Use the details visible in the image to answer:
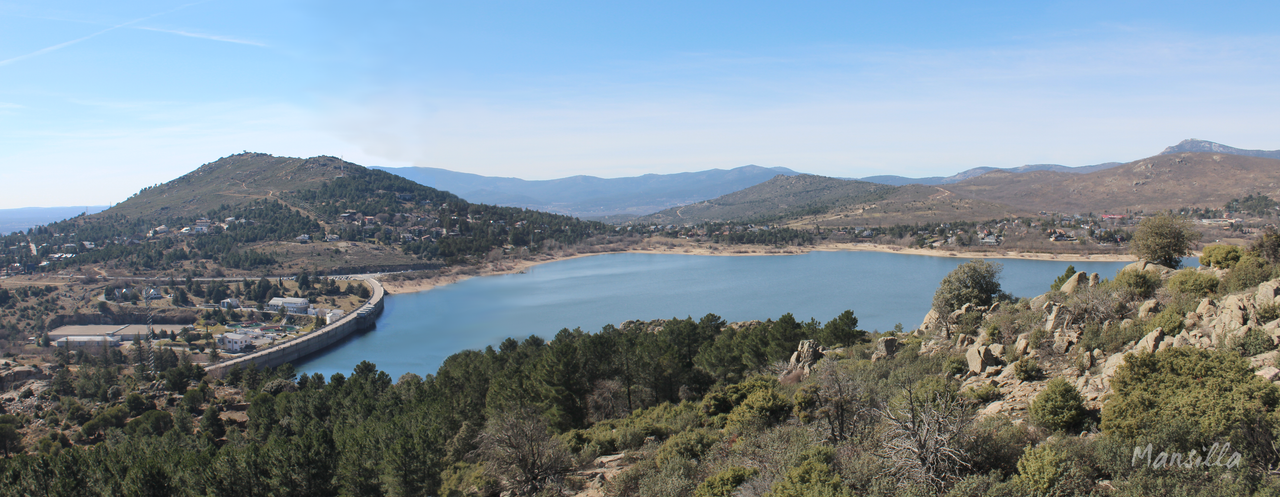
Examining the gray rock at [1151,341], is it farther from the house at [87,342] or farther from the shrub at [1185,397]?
the house at [87,342]

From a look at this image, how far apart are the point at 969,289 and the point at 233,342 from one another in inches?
1572

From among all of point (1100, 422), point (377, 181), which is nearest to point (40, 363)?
point (1100, 422)

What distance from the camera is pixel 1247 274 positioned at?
11.3 metres

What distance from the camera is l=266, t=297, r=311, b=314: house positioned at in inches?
1816

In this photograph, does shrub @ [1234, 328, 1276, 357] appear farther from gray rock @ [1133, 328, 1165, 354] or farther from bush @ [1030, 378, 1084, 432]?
bush @ [1030, 378, 1084, 432]

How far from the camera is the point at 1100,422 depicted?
7.48 metres

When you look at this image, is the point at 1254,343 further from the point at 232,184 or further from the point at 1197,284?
the point at 232,184

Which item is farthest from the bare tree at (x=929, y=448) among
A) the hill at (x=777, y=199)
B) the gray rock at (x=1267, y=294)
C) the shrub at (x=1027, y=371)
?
the hill at (x=777, y=199)

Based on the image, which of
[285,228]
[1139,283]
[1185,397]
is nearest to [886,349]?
[1139,283]

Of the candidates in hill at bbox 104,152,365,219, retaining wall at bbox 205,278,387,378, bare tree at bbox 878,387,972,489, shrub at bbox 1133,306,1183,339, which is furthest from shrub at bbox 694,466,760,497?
hill at bbox 104,152,365,219

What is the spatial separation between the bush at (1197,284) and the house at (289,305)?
4915 centimetres

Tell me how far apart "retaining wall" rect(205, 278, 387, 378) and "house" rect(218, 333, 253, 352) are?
1.76m

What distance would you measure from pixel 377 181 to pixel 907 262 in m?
74.1

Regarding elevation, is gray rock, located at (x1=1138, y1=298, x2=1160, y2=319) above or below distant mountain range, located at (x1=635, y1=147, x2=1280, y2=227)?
below
